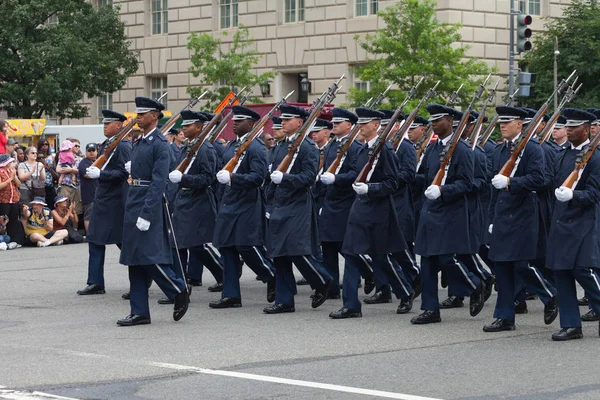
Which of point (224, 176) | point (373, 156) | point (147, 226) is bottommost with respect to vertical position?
point (147, 226)

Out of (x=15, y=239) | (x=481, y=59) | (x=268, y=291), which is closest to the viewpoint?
(x=268, y=291)

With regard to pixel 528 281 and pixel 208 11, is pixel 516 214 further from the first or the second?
pixel 208 11

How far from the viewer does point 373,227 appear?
12477mm

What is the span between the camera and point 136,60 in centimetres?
3956

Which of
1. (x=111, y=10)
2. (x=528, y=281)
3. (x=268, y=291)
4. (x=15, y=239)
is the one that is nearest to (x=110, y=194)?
(x=268, y=291)

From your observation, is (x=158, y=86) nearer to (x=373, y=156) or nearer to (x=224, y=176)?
(x=224, y=176)

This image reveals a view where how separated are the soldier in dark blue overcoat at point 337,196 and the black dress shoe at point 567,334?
3.01 meters

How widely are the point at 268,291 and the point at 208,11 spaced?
2574 cm

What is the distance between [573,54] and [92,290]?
66.8ft

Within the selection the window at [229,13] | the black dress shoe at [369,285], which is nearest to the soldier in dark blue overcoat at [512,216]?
the black dress shoe at [369,285]

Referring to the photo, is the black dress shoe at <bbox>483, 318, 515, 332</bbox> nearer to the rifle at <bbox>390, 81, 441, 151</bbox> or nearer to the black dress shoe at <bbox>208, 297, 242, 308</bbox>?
the rifle at <bbox>390, 81, 441, 151</bbox>

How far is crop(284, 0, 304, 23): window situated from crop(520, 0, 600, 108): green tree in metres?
6.61

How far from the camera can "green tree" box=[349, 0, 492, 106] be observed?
28.9 m

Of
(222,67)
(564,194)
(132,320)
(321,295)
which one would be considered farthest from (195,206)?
(222,67)
